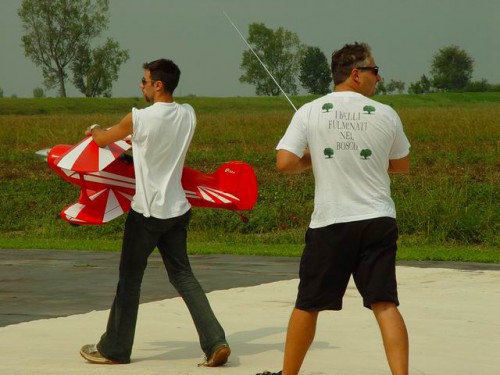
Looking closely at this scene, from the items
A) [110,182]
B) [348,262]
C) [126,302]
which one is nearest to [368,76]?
[348,262]

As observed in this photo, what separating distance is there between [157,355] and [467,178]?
16229 mm

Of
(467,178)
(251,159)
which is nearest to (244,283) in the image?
(467,178)

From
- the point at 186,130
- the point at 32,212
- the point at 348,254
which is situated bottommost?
the point at 32,212

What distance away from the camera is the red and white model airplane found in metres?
7.36

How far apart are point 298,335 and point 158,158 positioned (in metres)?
1.62

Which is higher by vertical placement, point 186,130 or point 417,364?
point 186,130

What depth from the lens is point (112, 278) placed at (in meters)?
12.5

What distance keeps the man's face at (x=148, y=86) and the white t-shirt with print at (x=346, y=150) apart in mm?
1459

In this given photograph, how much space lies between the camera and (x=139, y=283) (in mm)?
A: 7328

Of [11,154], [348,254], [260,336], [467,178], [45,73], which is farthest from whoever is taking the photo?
[45,73]

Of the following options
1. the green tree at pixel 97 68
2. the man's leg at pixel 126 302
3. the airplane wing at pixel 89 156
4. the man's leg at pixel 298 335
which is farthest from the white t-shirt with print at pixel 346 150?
the green tree at pixel 97 68

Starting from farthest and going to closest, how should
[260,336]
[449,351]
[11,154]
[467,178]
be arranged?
[11,154] < [467,178] < [260,336] < [449,351]

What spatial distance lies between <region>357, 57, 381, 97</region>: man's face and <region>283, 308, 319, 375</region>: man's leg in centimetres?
120

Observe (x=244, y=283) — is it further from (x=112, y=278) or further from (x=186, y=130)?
(x=186, y=130)
